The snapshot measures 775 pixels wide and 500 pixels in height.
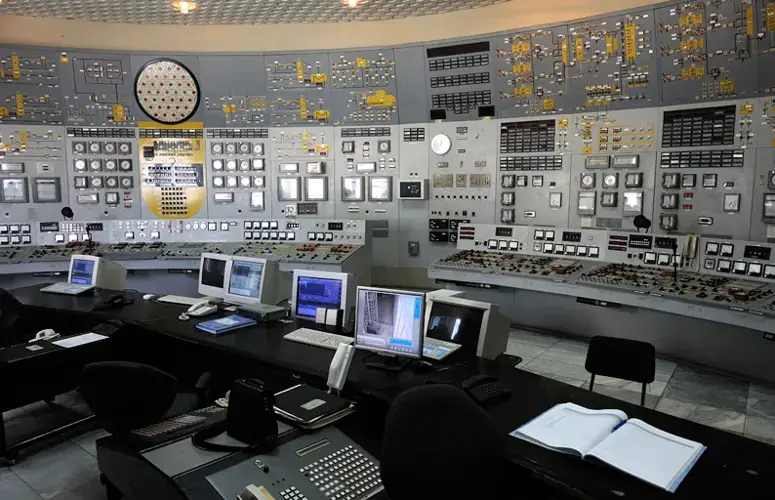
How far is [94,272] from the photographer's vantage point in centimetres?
477

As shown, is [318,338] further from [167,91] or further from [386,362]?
[167,91]

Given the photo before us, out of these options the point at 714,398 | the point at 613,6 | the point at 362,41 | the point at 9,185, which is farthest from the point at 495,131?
the point at 9,185

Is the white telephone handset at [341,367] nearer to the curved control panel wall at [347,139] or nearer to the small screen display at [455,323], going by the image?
the small screen display at [455,323]

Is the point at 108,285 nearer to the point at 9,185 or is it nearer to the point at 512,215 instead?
the point at 9,185

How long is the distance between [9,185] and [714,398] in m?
7.60

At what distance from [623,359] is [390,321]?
123 cm

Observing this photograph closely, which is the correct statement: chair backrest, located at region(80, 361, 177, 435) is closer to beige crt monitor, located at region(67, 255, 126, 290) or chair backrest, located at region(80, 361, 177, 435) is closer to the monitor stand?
the monitor stand

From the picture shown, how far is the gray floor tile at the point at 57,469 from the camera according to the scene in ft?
9.31

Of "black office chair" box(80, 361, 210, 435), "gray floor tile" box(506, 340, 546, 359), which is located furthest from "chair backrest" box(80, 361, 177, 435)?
"gray floor tile" box(506, 340, 546, 359)

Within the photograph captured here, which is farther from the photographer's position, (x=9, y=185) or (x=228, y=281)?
(x=9, y=185)

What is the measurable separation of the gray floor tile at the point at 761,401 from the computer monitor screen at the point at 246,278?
3406mm

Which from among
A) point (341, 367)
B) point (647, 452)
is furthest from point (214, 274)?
point (647, 452)

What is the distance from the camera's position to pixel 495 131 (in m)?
6.16

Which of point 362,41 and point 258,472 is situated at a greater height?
point 362,41
